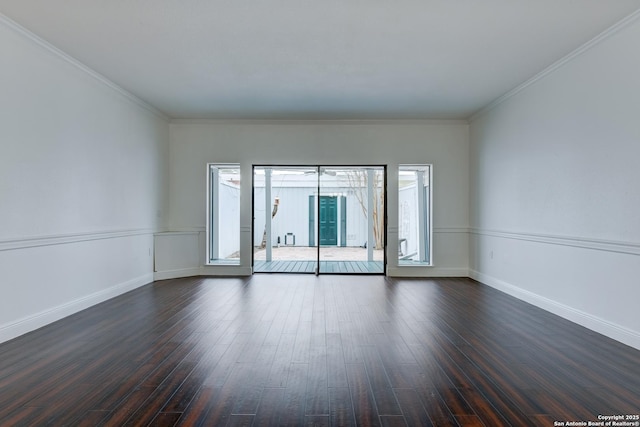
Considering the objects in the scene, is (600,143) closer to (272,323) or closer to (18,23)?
(272,323)

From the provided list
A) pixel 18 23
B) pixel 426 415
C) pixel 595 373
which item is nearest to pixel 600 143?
pixel 595 373

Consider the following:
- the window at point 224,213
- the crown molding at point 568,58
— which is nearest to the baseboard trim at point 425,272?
the crown molding at point 568,58

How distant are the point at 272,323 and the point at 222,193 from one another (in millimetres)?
3806

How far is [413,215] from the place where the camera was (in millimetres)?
7020

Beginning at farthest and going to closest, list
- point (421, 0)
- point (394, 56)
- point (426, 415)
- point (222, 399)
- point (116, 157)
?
point (116, 157), point (394, 56), point (421, 0), point (222, 399), point (426, 415)

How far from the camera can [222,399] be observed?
7.39ft

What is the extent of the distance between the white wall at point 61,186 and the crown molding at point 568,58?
550cm

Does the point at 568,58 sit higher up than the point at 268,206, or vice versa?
the point at 568,58

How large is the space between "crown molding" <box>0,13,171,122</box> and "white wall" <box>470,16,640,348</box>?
5.53 metres

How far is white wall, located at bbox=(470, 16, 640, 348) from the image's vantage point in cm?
330

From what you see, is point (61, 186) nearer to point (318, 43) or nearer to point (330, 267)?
point (318, 43)

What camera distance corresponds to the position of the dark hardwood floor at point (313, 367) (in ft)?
6.91

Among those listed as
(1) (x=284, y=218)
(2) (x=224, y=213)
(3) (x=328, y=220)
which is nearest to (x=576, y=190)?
(3) (x=328, y=220)

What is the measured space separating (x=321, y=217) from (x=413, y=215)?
5.80ft
